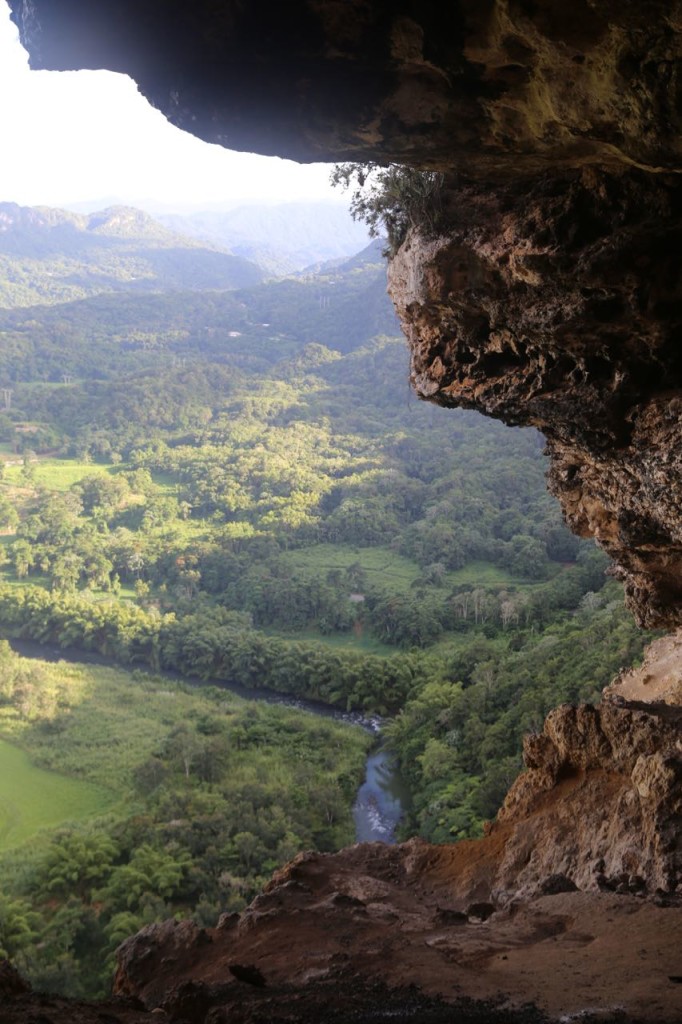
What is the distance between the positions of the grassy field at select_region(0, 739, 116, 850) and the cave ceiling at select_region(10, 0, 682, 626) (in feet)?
76.6

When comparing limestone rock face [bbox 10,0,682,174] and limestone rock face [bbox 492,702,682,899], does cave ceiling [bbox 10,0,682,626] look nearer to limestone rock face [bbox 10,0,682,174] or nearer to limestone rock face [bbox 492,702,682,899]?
limestone rock face [bbox 10,0,682,174]

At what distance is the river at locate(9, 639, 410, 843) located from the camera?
24.4 metres

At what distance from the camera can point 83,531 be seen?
60.3m

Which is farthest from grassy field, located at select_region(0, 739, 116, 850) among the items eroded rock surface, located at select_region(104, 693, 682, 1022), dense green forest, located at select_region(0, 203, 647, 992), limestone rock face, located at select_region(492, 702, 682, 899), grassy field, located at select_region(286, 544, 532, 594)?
grassy field, located at select_region(286, 544, 532, 594)

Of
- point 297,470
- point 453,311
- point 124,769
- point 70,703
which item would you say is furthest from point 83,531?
point 453,311

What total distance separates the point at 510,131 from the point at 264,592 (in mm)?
45232

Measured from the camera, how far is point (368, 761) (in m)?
28.9

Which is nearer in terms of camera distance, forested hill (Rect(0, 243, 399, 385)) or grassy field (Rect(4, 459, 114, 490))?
grassy field (Rect(4, 459, 114, 490))

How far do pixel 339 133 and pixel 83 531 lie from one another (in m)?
59.4

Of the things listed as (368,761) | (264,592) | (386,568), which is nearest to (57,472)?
(264,592)

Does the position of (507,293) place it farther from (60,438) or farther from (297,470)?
(60,438)

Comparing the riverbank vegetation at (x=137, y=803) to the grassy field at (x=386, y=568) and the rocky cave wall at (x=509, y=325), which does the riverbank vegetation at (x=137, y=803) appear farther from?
the grassy field at (x=386, y=568)

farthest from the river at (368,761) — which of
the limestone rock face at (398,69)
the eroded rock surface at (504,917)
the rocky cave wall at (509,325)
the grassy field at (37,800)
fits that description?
the limestone rock face at (398,69)

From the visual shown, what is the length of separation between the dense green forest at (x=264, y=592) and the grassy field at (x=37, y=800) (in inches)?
30.3
